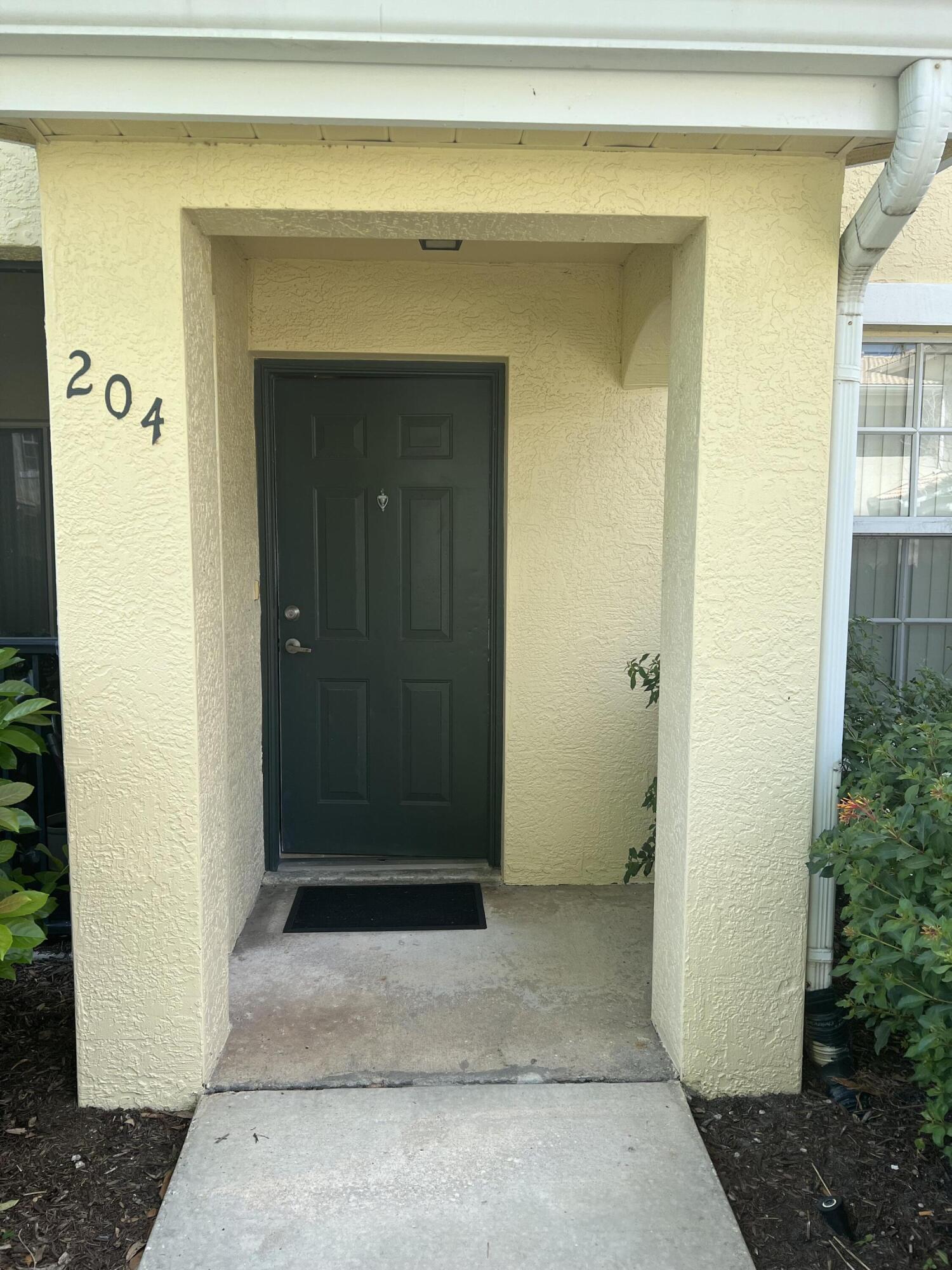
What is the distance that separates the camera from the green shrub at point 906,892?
85.9 inches

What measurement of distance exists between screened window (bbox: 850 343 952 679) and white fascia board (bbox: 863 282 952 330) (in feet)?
0.49

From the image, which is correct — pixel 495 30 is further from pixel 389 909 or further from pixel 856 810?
pixel 389 909

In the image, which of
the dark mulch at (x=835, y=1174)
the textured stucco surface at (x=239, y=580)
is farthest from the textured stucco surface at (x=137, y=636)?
the dark mulch at (x=835, y=1174)

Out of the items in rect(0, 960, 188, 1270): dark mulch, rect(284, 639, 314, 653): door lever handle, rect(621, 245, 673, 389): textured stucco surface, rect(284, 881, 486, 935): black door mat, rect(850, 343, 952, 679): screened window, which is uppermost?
rect(621, 245, 673, 389): textured stucco surface

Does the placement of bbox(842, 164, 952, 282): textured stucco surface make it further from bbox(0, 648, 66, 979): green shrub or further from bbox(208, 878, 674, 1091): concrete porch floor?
bbox(0, 648, 66, 979): green shrub

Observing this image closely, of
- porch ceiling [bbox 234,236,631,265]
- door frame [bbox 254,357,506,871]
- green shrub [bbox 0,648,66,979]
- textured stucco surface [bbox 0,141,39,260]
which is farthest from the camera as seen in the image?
door frame [bbox 254,357,506,871]

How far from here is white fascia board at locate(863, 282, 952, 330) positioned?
149 inches

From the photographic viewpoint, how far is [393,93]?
224 cm

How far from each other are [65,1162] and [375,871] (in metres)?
2.00

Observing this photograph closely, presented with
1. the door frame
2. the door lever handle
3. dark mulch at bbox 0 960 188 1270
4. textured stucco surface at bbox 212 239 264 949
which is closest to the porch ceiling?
textured stucco surface at bbox 212 239 264 949

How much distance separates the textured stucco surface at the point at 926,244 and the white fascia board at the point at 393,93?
5.50 feet

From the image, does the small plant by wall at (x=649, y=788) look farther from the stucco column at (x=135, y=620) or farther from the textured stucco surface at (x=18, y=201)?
the textured stucco surface at (x=18, y=201)

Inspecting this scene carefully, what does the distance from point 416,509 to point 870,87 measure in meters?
2.47

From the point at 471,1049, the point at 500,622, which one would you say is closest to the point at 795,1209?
the point at 471,1049
